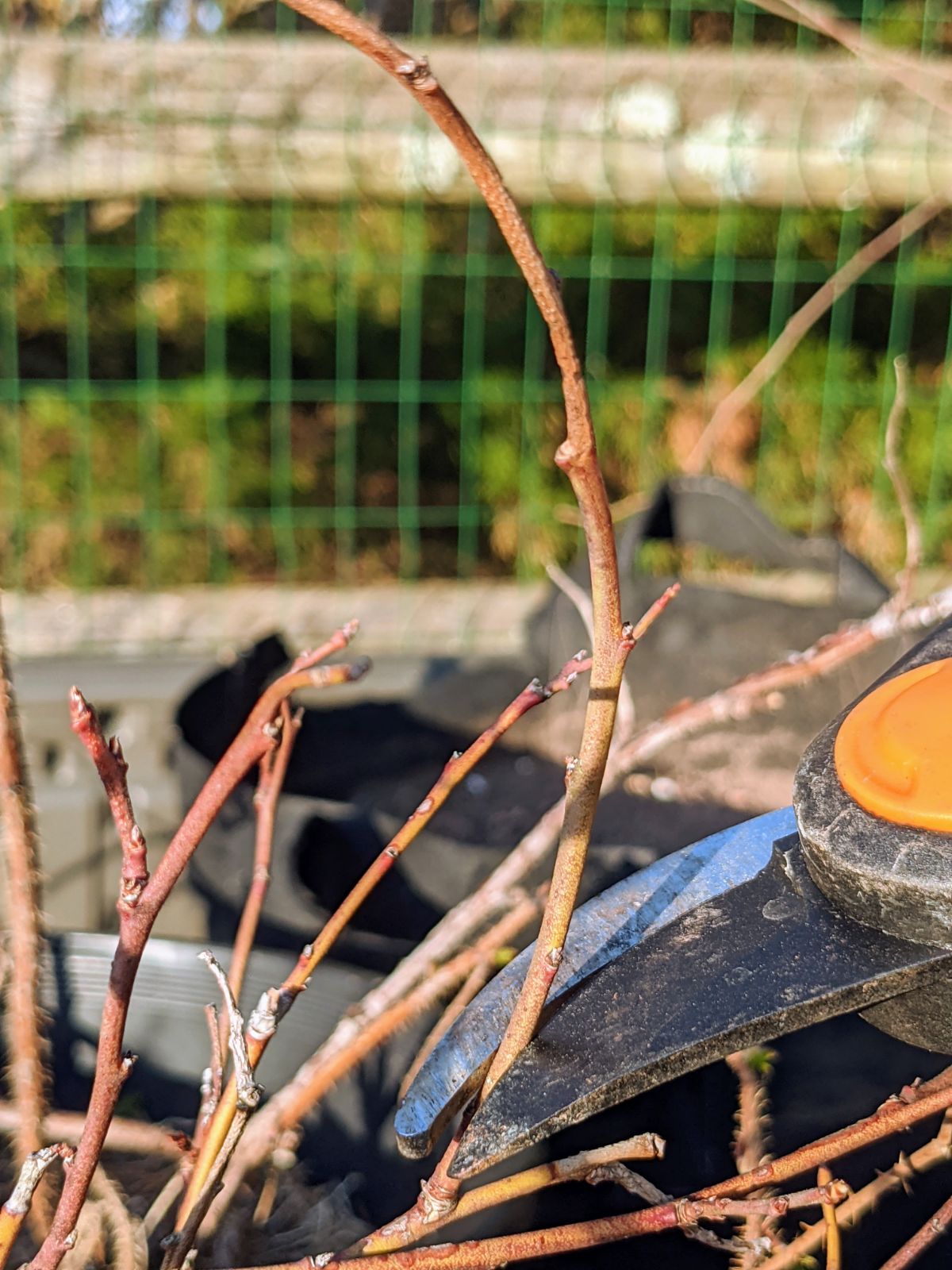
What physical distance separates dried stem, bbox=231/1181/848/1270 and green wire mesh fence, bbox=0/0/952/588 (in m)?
1.86

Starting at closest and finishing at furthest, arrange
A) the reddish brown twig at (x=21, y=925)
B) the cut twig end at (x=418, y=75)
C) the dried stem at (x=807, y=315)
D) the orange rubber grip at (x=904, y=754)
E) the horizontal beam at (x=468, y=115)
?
the cut twig end at (x=418, y=75) < the orange rubber grip at (x=904, y=754) < the reddish brown twig at (x=21, y=925) < the horizontal beam at (x=468, y=115) < the dried stem at (x=807, y=315)

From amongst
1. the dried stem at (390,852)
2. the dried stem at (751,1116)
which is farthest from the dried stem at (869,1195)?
the dried stem at (390,852)

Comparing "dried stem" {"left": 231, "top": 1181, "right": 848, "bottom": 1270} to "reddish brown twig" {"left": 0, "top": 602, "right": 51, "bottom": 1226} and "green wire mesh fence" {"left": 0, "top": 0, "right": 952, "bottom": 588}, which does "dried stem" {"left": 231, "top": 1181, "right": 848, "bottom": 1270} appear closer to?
"reddish brown twig" {"left": 0, "top": 602, "right": 51, "bottom": 1226}

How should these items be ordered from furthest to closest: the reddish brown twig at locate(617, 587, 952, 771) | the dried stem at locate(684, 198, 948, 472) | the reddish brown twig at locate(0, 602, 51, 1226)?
the dried stem at locate(684, 198, 948, 472)
the reddish brown twig at locate(617, 587, 952, 771)
the reddish brown twig at locate(0, 602, 51, 1226)

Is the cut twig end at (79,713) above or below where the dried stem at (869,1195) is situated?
above

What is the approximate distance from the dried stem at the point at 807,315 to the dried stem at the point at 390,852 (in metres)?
1.79

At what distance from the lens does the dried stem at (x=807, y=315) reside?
2.29 metres

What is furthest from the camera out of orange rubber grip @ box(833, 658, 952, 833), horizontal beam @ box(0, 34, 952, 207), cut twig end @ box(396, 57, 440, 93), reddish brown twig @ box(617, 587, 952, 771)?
horizontal beam @ box(0, 34, 952, 207)

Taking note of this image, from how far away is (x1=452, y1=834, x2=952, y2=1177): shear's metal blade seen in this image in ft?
1.41

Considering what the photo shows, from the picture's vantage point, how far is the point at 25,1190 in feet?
1.36

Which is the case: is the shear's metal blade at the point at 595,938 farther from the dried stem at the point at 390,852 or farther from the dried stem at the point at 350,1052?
the dried stem at the point at 350,1052

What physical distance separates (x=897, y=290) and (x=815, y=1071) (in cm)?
259

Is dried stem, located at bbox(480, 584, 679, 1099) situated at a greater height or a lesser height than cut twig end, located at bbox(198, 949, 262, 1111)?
greater

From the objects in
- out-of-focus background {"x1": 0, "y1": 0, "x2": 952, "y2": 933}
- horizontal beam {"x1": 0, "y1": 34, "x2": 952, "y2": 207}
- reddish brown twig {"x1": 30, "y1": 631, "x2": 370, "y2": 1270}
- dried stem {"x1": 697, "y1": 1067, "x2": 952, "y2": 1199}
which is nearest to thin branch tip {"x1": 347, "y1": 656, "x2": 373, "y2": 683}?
reddish brown twig {"x1": 30, "y1": 631, "x2": 370, "y2": 1270}
